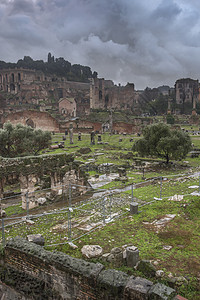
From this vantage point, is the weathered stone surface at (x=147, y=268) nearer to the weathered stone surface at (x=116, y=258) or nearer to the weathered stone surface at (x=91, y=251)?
the weathered stone surface at (x=116, y=258)

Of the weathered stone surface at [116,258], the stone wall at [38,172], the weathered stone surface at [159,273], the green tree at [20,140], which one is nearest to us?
the weathered stone surface at [159,273]

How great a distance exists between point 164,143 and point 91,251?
667 inches

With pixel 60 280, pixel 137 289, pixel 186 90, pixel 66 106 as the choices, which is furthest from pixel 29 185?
pixel 186 90

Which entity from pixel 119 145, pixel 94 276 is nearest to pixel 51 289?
pixel 94 276

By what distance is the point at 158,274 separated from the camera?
503 centimetres

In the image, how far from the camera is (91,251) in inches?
241

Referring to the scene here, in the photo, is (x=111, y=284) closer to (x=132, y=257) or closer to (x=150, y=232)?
(x=132, y=257)

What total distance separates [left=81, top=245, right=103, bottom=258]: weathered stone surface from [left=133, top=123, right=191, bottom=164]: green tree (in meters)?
16.6

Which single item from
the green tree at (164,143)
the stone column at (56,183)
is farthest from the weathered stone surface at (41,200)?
the green tree at (164,143)

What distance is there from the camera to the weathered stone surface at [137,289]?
412 centimetres

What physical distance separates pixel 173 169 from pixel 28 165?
1416 cm

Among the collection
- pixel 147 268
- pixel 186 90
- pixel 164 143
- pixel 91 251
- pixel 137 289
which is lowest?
pixel 91 251

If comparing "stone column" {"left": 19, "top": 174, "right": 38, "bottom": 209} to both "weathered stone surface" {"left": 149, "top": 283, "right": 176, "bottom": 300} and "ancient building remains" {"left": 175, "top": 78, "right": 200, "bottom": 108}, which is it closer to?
"weathered stone surface" {"left": 149, "top": 283, "right": 176, "bottom": 300}

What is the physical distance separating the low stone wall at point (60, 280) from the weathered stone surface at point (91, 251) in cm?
96
